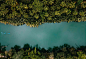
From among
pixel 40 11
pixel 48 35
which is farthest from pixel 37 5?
pixel 48 35

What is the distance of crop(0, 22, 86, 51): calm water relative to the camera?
6.00 metres

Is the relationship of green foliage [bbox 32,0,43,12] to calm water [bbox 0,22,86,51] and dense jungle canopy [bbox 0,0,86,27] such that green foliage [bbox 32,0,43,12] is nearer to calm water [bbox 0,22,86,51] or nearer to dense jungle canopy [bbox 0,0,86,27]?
dense jungle canopy [bbox 0,0,86,27]

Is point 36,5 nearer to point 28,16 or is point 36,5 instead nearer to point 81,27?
point 28,16

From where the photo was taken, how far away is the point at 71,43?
19.7 feet

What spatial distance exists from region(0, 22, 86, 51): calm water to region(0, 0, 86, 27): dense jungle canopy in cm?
59

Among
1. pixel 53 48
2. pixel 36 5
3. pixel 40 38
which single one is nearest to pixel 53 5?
pixel 36 5

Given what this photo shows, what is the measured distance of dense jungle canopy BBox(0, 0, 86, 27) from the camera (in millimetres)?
5117

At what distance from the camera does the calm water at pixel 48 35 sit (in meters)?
6.00

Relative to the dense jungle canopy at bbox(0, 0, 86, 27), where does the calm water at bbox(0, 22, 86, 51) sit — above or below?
below

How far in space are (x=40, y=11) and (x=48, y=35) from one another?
2.15 meters

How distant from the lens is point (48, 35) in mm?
6047

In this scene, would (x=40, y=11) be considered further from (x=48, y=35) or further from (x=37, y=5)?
(x=48, y=35)

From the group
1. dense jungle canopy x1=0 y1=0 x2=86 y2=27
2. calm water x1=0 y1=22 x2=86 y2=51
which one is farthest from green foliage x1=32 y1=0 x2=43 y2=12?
calm water x1=0 y1=22 x2=86 y2=51

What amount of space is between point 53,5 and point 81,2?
2096 millimetres
